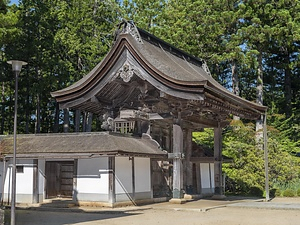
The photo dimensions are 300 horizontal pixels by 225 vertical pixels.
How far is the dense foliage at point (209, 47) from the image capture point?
28.3m

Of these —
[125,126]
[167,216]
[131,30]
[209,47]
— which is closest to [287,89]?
[209,47]

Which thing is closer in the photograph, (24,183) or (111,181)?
(111,181)

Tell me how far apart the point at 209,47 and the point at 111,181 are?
61.2 ft

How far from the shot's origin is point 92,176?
17453 millimetres

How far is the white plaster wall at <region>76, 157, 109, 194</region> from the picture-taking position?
1717cm

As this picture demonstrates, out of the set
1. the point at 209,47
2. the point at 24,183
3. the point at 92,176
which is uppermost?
the point at 209,47

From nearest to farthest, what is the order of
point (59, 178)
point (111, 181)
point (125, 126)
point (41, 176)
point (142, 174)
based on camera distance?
point (111, 181) → point (41, 176) → point (142, 174) → point (59, 178) → point (125, 126)

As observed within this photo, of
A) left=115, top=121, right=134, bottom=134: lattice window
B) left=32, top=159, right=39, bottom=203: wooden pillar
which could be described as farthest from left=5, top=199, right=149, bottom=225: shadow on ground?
left=115, top=121, right=134, bottom=134: lattice window

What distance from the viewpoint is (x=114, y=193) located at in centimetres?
1694

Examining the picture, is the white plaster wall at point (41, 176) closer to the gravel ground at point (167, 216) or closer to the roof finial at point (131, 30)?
the gravel ground at point (167, 216)

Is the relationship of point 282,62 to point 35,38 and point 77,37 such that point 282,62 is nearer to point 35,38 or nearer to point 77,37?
point 77,37

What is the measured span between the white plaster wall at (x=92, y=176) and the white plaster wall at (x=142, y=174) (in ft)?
6.16

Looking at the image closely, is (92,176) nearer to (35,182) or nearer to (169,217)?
(35,182)

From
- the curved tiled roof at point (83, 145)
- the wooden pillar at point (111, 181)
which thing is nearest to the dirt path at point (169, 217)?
Answer: the wooden pillar at point (111, 181)
